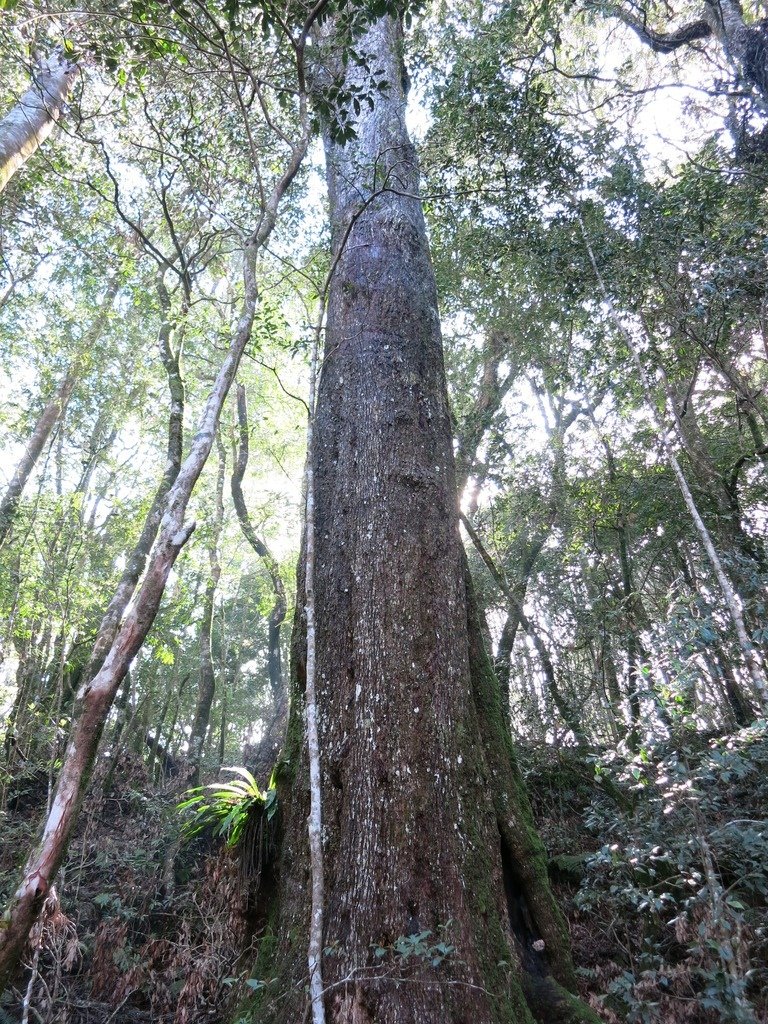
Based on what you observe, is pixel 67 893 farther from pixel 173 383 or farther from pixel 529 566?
pixel 529 566

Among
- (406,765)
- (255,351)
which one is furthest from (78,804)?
(255,351)

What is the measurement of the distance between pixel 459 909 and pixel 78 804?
2.30 m

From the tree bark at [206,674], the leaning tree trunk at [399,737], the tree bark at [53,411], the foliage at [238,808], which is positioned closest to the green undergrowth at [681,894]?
the leaning tree trunk at [399,737]

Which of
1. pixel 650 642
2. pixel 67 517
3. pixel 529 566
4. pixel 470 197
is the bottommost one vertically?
pixel 650 642

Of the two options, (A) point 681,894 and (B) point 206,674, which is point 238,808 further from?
(B) point 206,674

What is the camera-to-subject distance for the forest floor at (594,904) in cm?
296

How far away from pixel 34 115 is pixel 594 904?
8.97 meters

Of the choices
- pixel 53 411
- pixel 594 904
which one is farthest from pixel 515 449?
pixel 53 411

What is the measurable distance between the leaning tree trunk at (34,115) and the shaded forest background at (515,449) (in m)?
0.23

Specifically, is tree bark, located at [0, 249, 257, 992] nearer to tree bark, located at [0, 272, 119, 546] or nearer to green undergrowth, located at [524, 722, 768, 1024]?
green undergrowth, located at [524, 722, 768, 1024]

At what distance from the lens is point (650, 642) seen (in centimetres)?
404

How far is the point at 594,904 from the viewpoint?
14.3 feet

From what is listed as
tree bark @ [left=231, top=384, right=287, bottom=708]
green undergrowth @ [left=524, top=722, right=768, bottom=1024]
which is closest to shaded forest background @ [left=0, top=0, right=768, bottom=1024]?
green undergrowth @ [left=524, top=722, right=768, bottom=1024]

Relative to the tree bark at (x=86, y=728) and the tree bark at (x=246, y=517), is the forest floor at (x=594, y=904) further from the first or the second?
the tree bark at (x=246, y=517)
